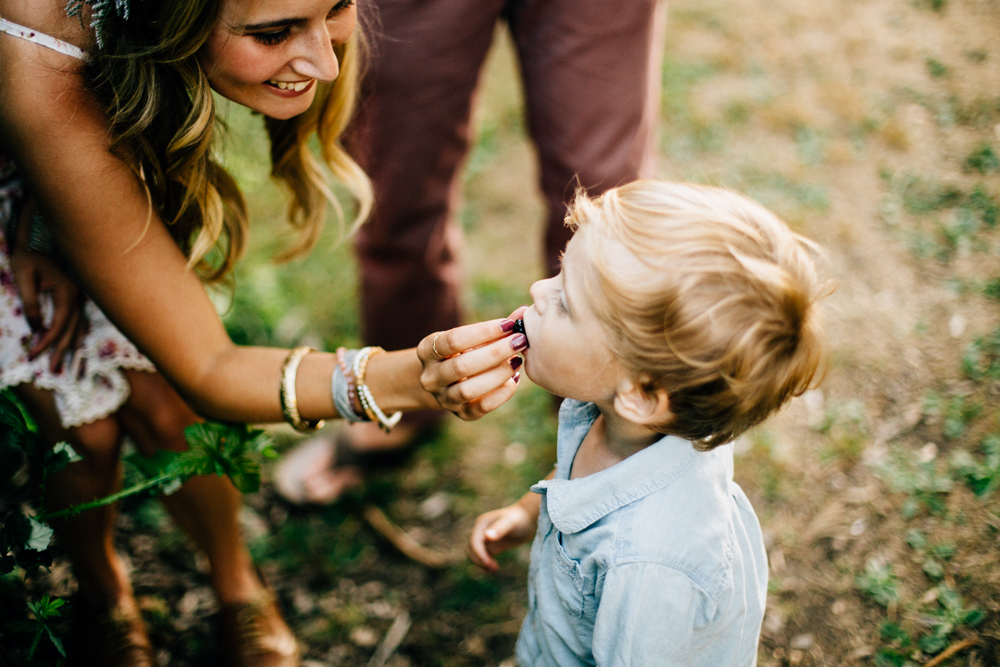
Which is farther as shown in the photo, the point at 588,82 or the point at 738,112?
the point at 738,112

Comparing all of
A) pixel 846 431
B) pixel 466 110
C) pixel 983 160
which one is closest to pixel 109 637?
pixel 466 110

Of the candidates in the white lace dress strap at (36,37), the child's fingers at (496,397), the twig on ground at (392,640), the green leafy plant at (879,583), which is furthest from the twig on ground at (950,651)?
the white lace dress strap at (36,37)

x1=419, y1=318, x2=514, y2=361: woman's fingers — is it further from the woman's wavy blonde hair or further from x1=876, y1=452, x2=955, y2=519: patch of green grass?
x1=876, y1=452, x2=955, y2=519: patch of green grass

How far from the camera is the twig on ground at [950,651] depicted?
1.84m

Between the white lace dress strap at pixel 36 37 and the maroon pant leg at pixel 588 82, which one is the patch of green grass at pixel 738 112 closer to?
the maroon pant leg at pixel 588 82

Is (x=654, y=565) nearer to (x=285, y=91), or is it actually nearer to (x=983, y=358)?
(x=285, y=91)

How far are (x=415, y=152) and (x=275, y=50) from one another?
756 mm

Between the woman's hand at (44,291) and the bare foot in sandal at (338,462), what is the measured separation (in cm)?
103

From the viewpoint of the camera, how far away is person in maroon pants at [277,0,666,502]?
2010 millimetres

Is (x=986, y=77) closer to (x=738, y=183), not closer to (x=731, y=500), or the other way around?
(x=738, y=183)

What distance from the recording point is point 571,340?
1.32 metres

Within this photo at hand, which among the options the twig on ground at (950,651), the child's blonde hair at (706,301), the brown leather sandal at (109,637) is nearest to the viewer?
the child's blonde hair at (706,301)

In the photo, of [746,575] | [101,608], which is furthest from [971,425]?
[101,608]

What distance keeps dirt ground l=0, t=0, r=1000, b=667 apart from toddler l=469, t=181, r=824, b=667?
34.3 inches
